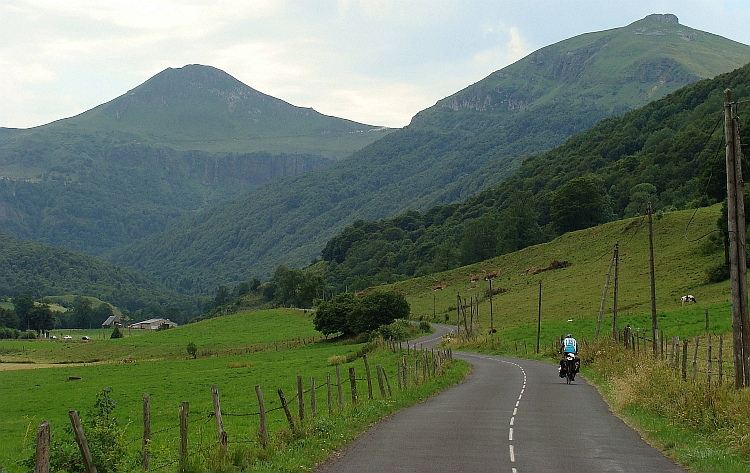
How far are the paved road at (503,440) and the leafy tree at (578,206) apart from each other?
112 meters

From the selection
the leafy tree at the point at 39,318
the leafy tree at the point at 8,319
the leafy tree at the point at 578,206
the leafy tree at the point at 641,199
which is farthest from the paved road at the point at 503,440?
the leafy tree at the point at 39,318

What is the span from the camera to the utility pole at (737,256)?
19286mm

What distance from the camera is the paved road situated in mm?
14383

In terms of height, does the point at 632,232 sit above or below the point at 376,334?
above

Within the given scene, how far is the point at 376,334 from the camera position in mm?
84188

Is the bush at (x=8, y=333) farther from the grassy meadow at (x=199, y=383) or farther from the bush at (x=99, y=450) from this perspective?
the bush at (x=99, y=450)

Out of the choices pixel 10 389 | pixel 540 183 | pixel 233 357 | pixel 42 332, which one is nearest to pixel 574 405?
pixel 10 389

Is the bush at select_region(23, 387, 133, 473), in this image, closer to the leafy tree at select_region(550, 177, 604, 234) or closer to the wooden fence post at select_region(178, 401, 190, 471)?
the wooden fence post at select_region(178, 401, 190, 471)

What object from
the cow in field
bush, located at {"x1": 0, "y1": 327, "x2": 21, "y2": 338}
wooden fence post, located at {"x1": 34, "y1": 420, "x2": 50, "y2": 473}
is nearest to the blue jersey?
wooden fence post, located at {"x1": 34, "y1": 420, "x2": 50, "y2": 473}

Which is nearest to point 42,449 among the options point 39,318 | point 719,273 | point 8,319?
point 719,273

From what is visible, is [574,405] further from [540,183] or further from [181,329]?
[540,183]

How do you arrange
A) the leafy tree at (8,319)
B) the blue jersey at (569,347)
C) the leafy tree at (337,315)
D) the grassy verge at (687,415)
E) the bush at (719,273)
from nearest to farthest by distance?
the grassy verge at (687,415)
the blue jersey at (569,347)
the bush at (719,273)
the leafy tree at (337,315)
the leafy tree at (8,319)

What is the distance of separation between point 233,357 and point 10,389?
25.8m

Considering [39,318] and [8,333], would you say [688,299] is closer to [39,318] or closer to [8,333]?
[8,333]
